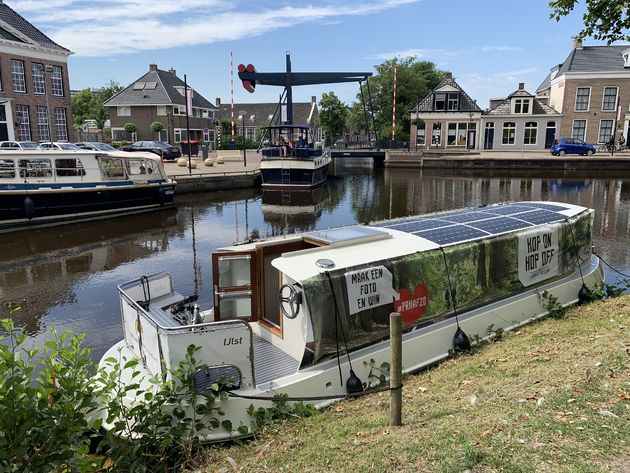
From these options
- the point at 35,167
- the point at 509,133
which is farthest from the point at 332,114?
the point at 35,167

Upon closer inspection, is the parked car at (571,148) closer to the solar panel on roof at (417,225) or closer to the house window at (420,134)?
the house window at (420,134)

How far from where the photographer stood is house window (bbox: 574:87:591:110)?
5203 centimetres

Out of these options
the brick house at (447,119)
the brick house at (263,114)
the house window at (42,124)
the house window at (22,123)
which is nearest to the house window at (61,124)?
the house window at (42,124)

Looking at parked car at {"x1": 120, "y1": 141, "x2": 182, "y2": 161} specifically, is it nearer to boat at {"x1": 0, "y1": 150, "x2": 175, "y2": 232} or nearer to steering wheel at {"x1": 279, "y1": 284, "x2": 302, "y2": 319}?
boat at {"x1": 0, "y1": 150, "x2": 175, "y2": 232}

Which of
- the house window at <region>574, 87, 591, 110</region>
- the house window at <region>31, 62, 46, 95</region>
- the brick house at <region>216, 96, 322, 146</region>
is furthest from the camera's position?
the brick house at <region>216, 96, 322, 146</region>

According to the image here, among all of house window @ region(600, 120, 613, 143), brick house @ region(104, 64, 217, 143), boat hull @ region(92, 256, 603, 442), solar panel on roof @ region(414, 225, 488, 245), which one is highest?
brick house @ region(104, 64, 217, 143)

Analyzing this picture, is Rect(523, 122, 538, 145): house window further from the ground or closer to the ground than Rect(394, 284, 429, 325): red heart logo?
further from the ground

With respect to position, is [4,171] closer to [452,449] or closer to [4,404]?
[4,404]

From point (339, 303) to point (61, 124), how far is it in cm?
4359

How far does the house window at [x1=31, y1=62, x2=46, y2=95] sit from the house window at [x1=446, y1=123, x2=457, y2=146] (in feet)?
133

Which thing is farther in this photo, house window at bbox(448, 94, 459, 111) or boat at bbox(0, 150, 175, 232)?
house window at bbox(448, 94, 459, 111)

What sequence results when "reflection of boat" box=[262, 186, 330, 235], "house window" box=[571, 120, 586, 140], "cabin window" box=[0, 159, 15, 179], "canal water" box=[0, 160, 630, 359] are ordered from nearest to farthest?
"canal water" box=[0, 160, 630, 359] → "cabin window" box=[0, 159, 15, 179] → "reflection of boat" box=[262, 186, 330, 235] → "house window" box=[571, 120, 586, 140]

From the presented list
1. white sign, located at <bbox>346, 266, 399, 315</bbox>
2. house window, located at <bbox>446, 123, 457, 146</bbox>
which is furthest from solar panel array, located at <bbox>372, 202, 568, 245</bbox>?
house window, located at <bbox>446, 123, 457, 146</bbox>

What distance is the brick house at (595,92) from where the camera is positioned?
50.9 m
